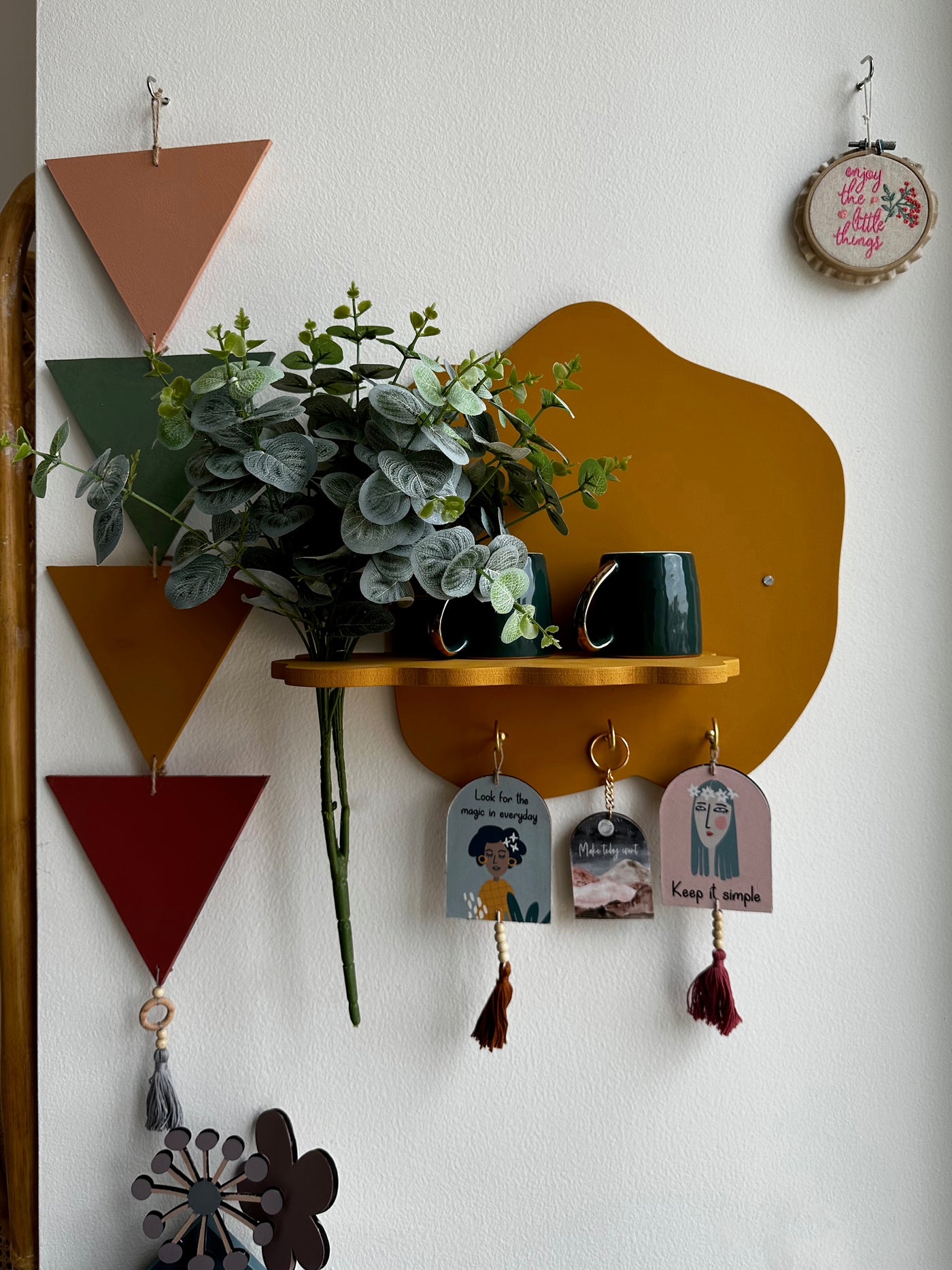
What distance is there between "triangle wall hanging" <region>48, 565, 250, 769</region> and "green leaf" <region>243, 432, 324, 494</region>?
8.9 inches

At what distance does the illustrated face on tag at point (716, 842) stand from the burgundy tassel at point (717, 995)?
0.09ft

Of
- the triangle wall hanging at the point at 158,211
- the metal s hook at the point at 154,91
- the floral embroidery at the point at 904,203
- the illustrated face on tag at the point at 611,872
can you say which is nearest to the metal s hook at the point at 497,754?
the illustrated face on tag at the point at 611,872

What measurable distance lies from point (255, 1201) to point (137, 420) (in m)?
0.82

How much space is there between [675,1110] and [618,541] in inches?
24.1

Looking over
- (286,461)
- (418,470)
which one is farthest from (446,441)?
(286,461)

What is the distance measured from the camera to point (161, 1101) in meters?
0.88

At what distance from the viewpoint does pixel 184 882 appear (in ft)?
2.95

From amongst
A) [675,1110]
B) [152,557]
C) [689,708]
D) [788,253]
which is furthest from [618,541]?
[675,1110]

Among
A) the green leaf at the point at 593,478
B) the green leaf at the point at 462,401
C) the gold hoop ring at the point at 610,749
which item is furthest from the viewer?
the gold hoop ring at the point at 610,749

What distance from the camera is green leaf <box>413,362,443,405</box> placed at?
0.67m

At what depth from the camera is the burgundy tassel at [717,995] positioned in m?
0.84

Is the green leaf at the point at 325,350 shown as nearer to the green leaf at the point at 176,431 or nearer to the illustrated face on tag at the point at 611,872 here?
the green leaf at the point at 176,431

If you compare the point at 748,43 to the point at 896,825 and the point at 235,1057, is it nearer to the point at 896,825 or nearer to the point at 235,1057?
the point at 896,825

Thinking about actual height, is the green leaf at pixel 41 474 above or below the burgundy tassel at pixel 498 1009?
above
